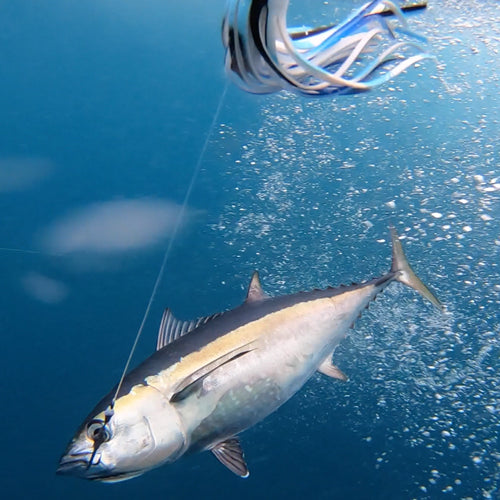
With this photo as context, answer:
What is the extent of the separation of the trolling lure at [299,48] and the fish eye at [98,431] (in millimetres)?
1276

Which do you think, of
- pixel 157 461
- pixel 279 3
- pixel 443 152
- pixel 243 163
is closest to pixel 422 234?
pixel 443 152

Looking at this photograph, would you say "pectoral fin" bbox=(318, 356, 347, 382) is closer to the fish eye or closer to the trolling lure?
the fish eye

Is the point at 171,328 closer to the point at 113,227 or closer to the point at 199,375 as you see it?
the point at 199,375

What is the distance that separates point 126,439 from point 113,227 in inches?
176

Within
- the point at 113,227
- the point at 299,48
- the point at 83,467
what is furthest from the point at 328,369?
the point at 113,227

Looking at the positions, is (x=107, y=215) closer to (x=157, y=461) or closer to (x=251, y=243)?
(x=251, y=243)

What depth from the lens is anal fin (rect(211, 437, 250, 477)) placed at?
1735 millimetres

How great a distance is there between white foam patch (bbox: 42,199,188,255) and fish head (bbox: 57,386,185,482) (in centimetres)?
359

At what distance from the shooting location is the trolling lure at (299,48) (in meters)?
1.69

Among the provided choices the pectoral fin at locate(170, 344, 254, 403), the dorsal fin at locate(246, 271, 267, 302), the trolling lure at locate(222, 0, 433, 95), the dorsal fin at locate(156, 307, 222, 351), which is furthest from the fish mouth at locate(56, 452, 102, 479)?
the trolling lure at locate(222, 0, 433, 95)

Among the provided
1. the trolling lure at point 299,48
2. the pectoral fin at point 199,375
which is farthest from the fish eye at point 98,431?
the trolling lure at point 299,48

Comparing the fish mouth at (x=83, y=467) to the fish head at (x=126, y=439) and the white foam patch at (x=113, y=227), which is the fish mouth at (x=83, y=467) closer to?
the fish head at (x=126, y=439)

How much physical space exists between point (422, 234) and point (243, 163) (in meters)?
2.20

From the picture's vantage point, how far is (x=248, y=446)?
354 cm
